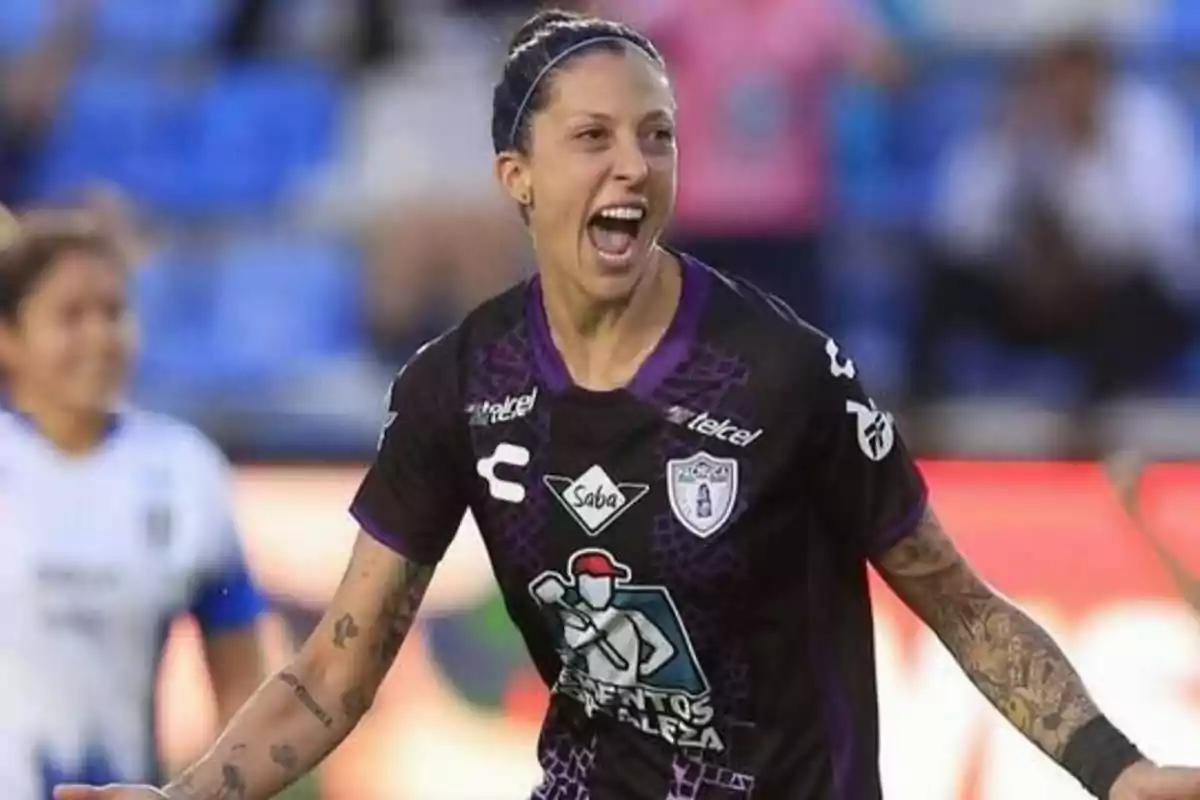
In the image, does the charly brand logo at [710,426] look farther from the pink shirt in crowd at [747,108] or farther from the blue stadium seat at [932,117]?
the blue stadium seat at [932,117]

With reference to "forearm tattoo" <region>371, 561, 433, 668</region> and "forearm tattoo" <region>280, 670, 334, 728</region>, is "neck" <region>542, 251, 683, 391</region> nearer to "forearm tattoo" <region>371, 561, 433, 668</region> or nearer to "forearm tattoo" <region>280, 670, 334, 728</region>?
"forearm tattoo" <region>371, 561, 433, 668</region>

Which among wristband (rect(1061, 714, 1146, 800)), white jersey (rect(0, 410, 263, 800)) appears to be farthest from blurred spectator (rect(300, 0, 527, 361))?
wristband (rect(1061, 714, 1146, 800))

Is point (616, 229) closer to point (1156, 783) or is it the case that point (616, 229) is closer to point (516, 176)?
point (516, 176)

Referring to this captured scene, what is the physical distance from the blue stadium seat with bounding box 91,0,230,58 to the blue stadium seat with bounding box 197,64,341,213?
0.32 meters

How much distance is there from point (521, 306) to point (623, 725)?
69cm

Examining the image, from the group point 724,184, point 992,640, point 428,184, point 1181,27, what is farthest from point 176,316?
point 992,640

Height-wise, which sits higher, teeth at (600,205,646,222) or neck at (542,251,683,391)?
teeth at (600,205,646,222)

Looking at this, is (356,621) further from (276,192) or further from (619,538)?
(276,192)

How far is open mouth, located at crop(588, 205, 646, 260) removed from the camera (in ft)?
13.8

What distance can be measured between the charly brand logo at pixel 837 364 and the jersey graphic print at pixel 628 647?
426 mm

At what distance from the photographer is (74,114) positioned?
10461mm

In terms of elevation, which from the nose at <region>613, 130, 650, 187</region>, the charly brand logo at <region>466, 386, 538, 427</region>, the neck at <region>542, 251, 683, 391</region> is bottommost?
the charly brand logo at <region>466, 386, 538, 427</region>

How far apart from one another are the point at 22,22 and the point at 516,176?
6656mm

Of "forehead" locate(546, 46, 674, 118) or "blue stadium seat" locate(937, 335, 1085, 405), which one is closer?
"forehead" locate(546, 46, 674, 118)
